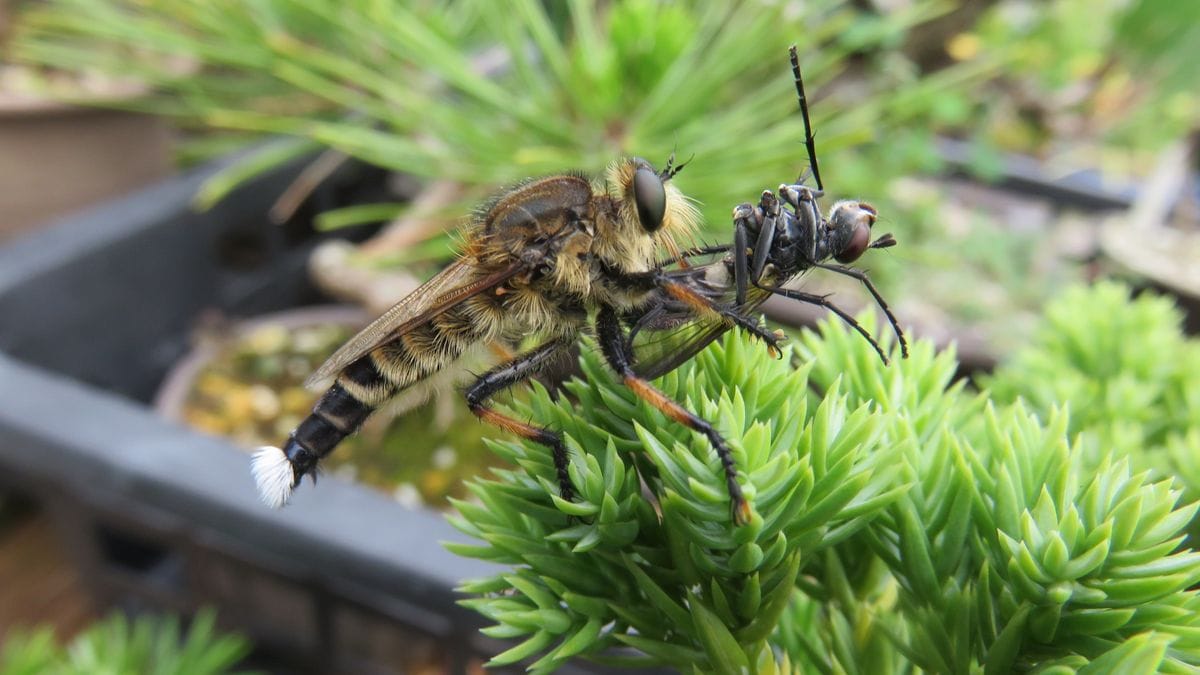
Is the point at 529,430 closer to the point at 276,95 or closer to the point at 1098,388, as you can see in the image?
the point at 1098,388

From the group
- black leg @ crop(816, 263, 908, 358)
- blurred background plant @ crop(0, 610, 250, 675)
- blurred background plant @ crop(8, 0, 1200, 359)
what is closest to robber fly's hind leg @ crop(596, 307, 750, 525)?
black leg @ crop(816, 263, 908, 358)

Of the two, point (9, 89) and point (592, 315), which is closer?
point (592, 315)

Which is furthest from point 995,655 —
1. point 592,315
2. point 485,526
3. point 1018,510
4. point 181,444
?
point 181,444

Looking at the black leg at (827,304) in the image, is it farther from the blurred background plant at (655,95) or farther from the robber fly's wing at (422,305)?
the blurred background plant at (655,95)

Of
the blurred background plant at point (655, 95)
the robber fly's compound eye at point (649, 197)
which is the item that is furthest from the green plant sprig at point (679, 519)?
the blurred background plant at point (655, 95)

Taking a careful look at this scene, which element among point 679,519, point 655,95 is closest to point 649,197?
point 679,519
